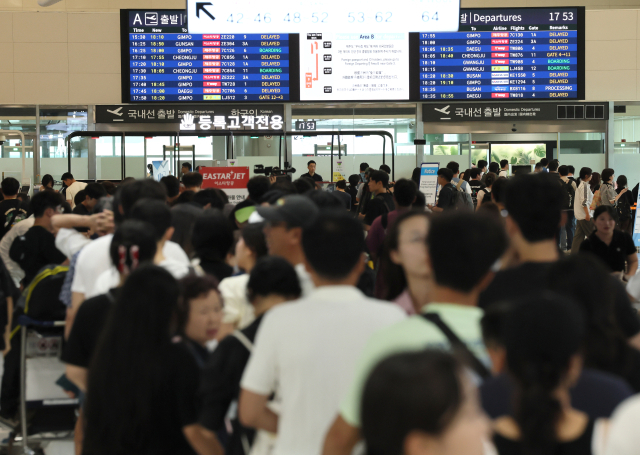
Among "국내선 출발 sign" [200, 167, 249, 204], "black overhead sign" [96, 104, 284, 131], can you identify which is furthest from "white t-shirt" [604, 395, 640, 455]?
"black overhead sign" [96, 104, 284, 131]

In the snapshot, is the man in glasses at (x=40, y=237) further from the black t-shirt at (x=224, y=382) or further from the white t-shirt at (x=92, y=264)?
the black t-shirt at (x=224, y=382)

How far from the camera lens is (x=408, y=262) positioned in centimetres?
240

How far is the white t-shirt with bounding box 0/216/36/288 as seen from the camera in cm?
502

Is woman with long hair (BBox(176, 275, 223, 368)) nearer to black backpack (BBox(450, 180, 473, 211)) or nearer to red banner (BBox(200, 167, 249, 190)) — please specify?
red banner (BBox(200, 167, 249, 190))

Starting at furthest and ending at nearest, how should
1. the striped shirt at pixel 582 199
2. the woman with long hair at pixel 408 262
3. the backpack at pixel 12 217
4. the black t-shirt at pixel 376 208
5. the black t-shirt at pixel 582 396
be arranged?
the striped shirt at pixel 582 199
the backpack at pixel 12 217
the black t-shirt at pixel 376 208
the woman with long hair at pixel 408 262
the black t-shirt at pixel 582 396

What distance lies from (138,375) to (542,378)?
3.39 ft

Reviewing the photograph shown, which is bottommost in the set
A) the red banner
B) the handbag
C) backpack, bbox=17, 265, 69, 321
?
backpack, bbox=17, 265, 69, 321

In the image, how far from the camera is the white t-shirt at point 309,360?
1.76m

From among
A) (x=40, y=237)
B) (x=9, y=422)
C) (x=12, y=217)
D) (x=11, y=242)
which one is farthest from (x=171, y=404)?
(x=12, y=217)

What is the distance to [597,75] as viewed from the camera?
11742 millimetres

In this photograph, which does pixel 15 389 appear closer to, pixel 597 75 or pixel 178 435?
pixel 178 435

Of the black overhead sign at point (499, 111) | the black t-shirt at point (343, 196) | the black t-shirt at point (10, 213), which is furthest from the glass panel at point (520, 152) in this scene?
the black t-shirt at point (10, 213)

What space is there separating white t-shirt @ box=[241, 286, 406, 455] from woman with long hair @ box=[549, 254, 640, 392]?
0.48 metres

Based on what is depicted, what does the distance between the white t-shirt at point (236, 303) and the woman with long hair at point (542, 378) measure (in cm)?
135
